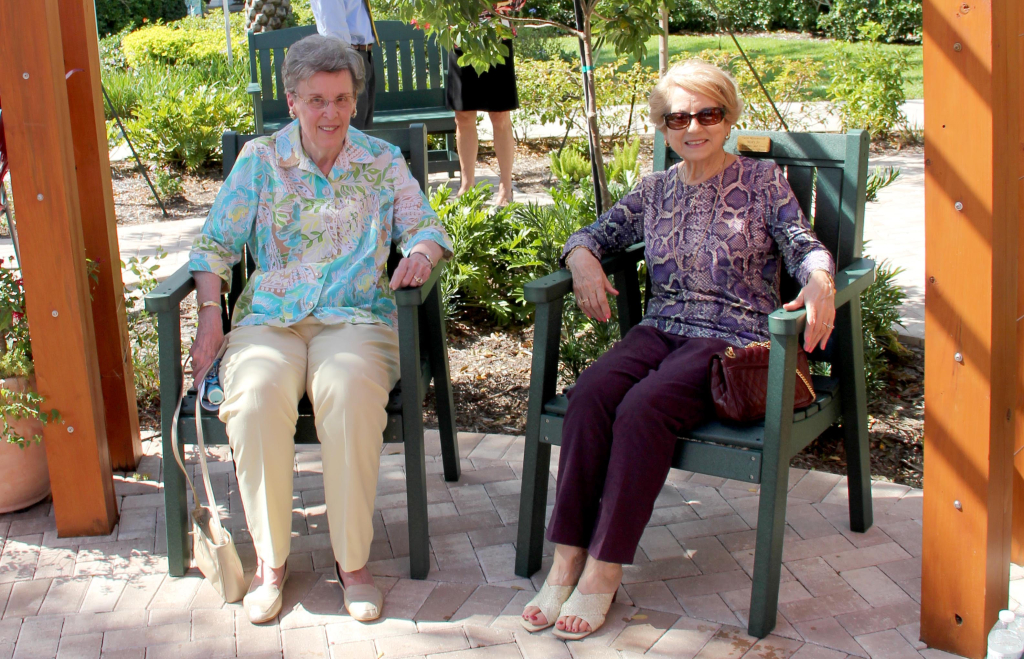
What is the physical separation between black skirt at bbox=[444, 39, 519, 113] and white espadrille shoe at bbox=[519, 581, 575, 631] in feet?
13.2

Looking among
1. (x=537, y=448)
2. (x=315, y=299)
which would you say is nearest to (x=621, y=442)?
(x=537, y=448)

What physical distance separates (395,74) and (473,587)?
477 centimetres

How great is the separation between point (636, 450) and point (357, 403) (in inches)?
28.3

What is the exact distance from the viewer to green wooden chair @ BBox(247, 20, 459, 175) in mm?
6473

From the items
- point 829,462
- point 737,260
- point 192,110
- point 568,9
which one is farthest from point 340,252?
point 568,9

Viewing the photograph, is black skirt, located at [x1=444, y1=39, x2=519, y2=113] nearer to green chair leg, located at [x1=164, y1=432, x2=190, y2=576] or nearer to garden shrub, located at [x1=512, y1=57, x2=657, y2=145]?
garden shrub, located at [x1=512, y1=57, x2=657, y2=145]

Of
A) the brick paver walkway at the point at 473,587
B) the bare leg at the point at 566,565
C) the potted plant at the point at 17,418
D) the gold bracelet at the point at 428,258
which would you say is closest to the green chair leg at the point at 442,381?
the brick paver walkway at the point at 473,587

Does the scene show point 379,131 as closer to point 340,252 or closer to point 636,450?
point 340,252

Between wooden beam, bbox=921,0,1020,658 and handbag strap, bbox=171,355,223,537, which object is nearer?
wooden beam, bbox=921,0,1020,658

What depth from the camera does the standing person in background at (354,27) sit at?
201 inches

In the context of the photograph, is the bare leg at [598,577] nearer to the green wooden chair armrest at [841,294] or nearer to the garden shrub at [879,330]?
the green wooden chair armrest at [841,294]

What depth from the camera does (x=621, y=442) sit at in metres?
2.41

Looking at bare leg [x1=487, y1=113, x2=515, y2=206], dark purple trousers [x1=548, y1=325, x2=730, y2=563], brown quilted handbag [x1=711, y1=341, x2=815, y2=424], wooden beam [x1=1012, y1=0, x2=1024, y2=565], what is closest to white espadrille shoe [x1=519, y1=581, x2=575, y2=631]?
dark purple trousers [x1=548, y1=325, x2=730, y2=563]

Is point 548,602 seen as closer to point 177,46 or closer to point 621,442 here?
point 621,442
